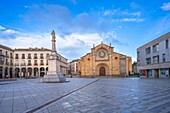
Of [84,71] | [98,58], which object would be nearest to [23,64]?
[84,71]

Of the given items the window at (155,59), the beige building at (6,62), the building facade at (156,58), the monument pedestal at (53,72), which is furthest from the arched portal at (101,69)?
the monument pedestal at (53,72)

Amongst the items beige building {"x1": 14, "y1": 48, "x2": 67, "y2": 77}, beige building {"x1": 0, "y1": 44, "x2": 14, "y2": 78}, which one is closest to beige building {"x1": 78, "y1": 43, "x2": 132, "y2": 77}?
beige building {"x1": 14, "y1": 48, "x2": 67, "y2": 77}

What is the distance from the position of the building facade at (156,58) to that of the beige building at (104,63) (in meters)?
6.55

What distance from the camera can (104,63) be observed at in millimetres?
54719

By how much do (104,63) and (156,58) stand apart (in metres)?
19.3

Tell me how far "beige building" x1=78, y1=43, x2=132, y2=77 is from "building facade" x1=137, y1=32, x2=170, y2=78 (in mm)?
6548

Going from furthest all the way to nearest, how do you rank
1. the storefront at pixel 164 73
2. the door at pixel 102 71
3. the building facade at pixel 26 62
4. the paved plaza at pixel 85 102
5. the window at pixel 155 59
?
the building facade at pixel 26 62 → the door at pixel 102 71 → the window at pixel 155 59 → the storefront at pixel 164 73 → the paved plaza at pixel 85 102

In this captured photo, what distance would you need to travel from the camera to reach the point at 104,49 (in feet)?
183

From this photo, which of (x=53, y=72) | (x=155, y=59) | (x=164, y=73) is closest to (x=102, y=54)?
(x=155, y=59)

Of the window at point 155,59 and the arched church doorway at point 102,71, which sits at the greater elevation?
the window at point 155,59

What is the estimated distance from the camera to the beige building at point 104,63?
54.0 metres

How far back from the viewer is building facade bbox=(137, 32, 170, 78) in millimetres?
34031

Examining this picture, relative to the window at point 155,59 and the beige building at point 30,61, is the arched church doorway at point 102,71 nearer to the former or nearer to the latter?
the window at point 155,59

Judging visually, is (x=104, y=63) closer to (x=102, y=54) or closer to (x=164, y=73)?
(x=102, y=54)
